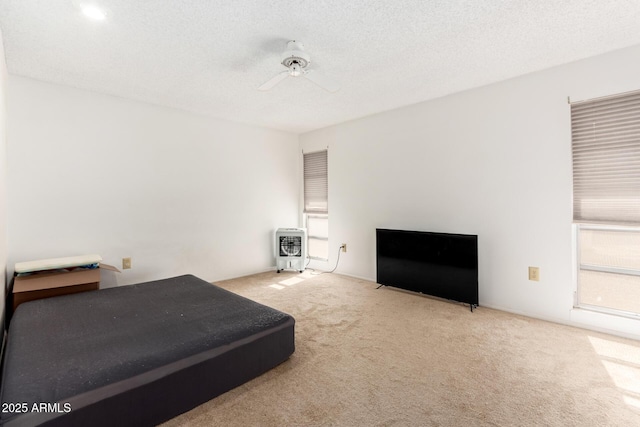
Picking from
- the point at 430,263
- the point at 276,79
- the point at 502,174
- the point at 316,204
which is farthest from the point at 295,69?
the point at 316,204

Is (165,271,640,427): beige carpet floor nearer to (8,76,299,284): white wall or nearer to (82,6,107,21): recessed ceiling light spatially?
(8,76,299,284): white wall

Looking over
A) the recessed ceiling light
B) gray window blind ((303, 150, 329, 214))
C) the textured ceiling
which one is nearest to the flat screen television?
gray window blind ((303, 150, 329, 214))

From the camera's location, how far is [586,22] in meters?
2.08

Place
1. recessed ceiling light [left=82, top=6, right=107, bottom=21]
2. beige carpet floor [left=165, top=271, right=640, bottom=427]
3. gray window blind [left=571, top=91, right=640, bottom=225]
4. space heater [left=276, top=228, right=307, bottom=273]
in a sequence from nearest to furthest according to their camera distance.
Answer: beige carpet floor [left=165, top=271, right=640, bottom=427] < recessed ceiling light [left=82, top=6, right=107, bottom=21] < gray window blind [left=571, top=91, right=640, bottom=225] < space heater [left=276, top=228, right=307, bottom=273]

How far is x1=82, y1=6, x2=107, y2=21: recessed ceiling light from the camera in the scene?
1.86 meters

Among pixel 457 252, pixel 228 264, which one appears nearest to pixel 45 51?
pixel 228 264

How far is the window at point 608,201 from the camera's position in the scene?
2484 mm

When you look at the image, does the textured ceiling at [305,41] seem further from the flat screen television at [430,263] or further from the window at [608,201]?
the flat screen television at [430,263]

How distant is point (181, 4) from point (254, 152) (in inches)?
116

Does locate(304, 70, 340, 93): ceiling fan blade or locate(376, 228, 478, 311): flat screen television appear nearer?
locate(304, 70, 340, 93): ceiling fan blade

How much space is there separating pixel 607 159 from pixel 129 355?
3.98 m

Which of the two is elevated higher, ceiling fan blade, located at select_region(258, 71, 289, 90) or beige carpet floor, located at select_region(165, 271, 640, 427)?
ceiling fan blade, located at select_region(258, 71, 289, 90)

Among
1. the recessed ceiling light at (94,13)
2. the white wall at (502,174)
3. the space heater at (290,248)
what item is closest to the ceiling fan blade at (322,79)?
the white wall at (502,174)

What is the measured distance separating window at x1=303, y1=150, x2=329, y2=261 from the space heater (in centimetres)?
45
